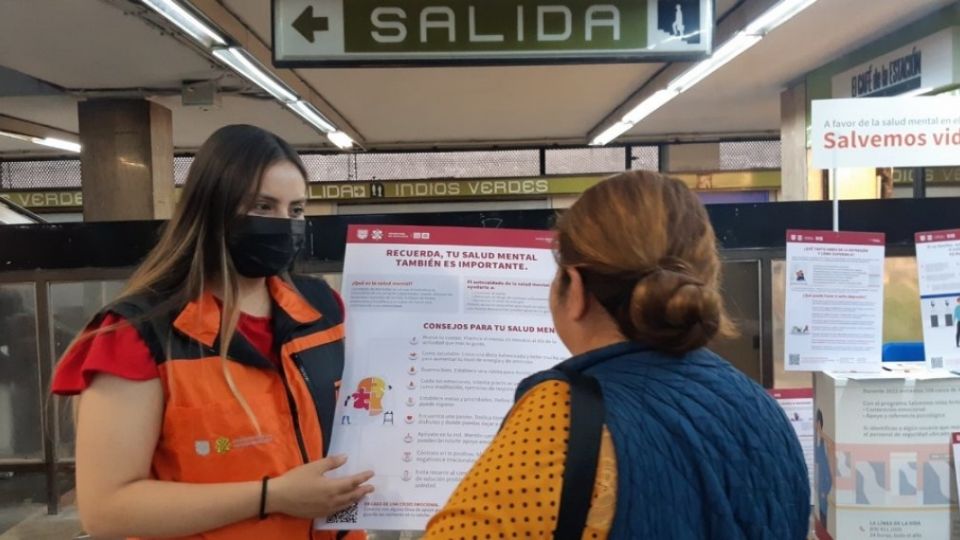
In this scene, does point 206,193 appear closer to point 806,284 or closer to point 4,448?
point 806,284

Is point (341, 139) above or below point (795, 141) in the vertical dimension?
above

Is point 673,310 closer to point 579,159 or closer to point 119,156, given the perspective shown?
point 119,156

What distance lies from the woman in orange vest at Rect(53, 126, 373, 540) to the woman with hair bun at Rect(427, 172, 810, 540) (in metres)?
0.43

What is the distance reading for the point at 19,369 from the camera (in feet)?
12.0

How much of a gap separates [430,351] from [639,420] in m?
0.58

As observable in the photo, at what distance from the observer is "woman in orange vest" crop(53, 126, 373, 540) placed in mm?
1055

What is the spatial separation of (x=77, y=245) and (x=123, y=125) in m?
5.49

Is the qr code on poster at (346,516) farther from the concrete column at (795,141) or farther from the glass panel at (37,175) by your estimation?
the glass panel at (37,175)

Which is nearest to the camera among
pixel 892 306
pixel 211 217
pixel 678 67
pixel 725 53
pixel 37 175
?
pixel 211 217

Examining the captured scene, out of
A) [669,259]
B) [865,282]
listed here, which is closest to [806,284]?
[865,282]

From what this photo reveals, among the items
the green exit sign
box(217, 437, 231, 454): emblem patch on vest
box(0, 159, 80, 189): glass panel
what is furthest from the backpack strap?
box(0, 159, 80, 189): glass panel

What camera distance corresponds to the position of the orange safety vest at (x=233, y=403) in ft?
3.57

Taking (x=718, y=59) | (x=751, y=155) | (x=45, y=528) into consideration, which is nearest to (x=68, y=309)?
(x=45, y=528)

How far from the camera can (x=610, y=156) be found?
11133mm
